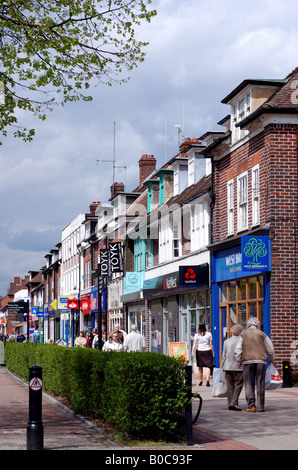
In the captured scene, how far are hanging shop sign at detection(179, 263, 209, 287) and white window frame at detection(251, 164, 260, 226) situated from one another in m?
4.99

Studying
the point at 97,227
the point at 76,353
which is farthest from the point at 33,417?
the point at 97,227

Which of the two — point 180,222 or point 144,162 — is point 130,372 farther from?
point 144,162

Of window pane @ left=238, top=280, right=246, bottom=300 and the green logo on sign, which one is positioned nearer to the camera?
the green logo on sign

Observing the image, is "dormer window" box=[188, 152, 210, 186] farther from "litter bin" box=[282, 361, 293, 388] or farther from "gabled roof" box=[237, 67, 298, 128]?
"litter bin" box=[282, 361, 293, 388]

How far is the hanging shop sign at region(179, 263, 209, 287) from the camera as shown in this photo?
28.7 meters

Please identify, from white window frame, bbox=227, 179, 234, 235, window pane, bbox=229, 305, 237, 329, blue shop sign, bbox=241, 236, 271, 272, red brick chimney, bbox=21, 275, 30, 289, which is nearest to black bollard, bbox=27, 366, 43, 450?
blue shop sign, bbox=241, 236, 271, 272

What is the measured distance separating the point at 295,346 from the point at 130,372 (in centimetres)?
1182

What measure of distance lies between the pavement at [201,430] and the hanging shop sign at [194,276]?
34.3 feet

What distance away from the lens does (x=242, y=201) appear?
2552 cm

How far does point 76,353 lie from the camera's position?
16156mm

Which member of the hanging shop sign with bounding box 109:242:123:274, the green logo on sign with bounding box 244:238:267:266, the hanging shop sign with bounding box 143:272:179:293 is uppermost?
the hanging shop sign with bounding box 109:242:123:274

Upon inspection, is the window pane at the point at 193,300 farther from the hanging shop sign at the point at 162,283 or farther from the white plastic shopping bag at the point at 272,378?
the white plastic shopping bag at the point at 272,378

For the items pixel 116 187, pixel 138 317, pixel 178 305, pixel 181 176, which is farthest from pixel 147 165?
pixel 178 305

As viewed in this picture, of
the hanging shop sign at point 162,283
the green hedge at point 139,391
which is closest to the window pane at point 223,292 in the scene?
the hanging shop sign at point 162,283
